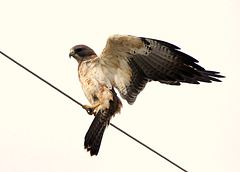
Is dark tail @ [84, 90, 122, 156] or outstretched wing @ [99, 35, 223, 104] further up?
outstretched wing @ [99, 35, 223, 104]

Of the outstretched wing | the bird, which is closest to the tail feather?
the bird

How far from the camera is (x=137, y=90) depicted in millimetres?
8133

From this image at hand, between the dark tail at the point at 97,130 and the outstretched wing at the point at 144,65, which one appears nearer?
the outstretched wing at the point at 144,65

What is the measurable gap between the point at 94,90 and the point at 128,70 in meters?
0.65

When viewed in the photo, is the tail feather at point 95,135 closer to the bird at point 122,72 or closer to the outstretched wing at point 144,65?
the bird at point 122,72

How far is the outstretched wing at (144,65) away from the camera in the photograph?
7.34 metres

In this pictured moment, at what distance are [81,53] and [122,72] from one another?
855 millimetres

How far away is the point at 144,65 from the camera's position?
7785 mm

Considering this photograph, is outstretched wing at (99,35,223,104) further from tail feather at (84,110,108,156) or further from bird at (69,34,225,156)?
tail feather at (84,110,108,156)

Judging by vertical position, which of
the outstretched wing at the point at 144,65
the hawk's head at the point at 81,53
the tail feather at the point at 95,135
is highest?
the outstretched wing at the point at 144,65

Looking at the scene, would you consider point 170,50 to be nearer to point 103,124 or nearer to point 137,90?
point 137,90

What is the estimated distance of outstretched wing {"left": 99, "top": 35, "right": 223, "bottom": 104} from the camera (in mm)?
7336

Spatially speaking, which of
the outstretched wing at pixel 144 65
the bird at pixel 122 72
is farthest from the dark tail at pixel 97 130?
the outstretched wing at pixel 144 65

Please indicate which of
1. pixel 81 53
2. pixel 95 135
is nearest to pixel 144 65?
pixel 81 53
